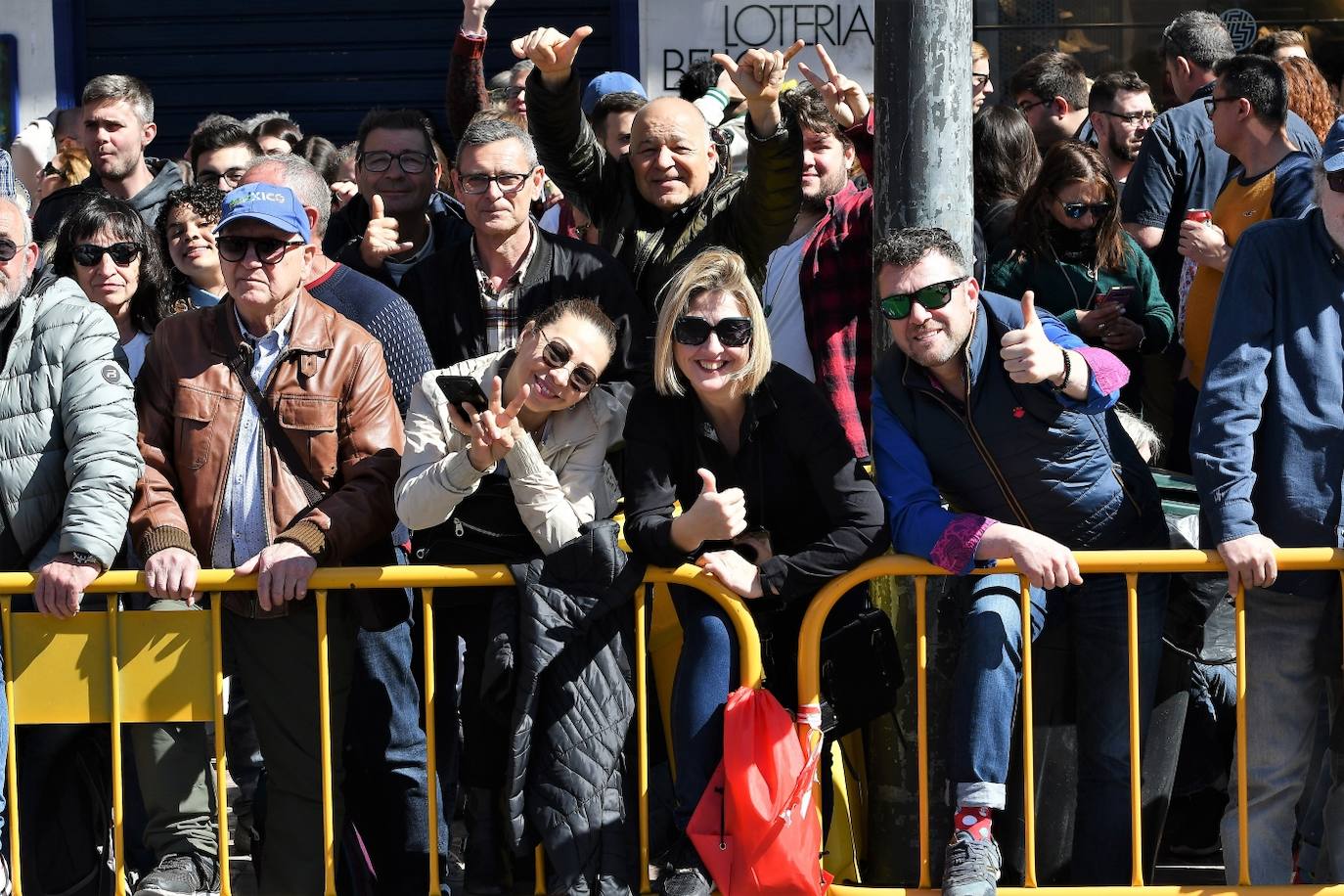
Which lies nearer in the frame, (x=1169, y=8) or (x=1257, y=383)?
(x=1257, y=383)

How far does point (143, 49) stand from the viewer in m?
11.5

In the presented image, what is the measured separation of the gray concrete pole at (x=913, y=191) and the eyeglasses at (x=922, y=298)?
0.89 ft

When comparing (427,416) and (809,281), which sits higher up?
(809,281)

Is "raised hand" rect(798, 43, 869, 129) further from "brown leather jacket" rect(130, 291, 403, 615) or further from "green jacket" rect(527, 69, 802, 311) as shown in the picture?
"brown leather jacket" rect(130, 291, 403, 615)

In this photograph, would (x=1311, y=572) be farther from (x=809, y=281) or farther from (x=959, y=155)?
(x=809, y=281)

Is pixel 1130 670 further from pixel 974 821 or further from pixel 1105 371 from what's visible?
pixel 1105 371

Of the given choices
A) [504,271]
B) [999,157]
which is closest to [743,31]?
[999,157]

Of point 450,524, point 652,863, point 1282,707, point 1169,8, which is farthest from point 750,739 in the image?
point 1169,8

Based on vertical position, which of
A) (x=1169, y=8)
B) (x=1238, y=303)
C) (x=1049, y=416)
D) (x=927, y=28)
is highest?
(x=1169, y=8)

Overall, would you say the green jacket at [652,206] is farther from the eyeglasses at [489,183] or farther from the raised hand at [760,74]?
the eyeglasses at [489,183]

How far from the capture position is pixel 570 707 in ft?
14.1

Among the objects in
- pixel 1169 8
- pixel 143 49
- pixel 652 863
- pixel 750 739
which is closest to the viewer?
pixel 750 739

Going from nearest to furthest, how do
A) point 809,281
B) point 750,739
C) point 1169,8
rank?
point 750,739
point 809,281
point 1169,8

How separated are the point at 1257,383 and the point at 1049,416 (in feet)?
1.84
